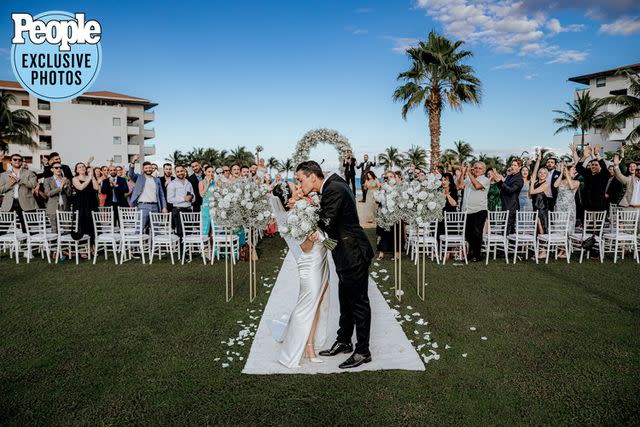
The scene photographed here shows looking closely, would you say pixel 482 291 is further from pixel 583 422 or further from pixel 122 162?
pixel 122 162

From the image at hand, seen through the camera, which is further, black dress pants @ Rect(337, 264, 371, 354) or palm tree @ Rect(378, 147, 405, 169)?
palm tree @ Rect(378, 147, 405, 169)

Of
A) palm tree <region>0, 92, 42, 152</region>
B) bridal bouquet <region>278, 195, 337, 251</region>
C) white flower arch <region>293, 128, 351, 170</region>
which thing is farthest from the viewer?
palm tree <region>0, 92, 42, 152</region>

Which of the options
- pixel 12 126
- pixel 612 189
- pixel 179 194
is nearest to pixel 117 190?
pixel 179 194

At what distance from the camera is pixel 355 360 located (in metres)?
4.90

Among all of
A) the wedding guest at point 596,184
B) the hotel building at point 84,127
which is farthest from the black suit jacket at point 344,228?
the hotel building at point 84,127

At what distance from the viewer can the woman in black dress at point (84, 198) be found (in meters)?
11.1

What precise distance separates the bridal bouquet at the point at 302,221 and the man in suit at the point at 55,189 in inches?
364

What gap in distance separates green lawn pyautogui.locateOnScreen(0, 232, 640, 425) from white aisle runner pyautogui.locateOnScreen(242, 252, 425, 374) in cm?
16

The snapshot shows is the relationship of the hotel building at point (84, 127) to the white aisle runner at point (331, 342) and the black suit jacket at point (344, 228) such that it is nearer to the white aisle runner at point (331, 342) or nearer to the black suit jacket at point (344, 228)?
the white aisle runner at point (331, 342)

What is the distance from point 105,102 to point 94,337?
64.4 meters

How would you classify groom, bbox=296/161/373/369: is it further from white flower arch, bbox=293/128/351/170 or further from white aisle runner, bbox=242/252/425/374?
white flower arch, bbox=293/128/351/170

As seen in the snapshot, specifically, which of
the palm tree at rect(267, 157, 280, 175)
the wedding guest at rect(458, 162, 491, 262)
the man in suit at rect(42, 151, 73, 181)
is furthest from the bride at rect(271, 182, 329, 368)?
the palm tree at rect(267, 157, 280, 175)

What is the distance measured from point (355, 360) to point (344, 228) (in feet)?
4.76

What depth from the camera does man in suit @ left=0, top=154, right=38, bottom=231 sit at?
1134 centimetres
